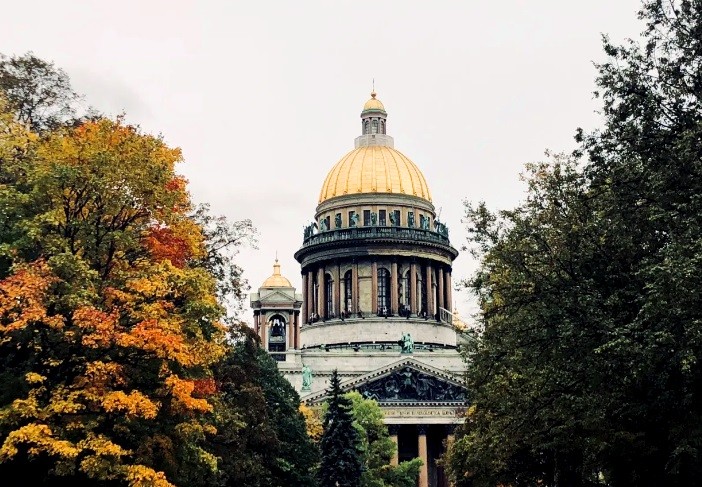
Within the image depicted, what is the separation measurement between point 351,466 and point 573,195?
30.9m

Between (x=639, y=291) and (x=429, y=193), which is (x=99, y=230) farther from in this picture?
(x=429, y=193)

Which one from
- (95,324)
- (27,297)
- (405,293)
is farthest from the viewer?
(405,293)

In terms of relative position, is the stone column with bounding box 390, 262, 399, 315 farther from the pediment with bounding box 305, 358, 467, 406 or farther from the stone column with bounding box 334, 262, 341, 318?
the pediment with bounding box 305, 358, 467, 406

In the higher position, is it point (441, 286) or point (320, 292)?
point (441, 286)

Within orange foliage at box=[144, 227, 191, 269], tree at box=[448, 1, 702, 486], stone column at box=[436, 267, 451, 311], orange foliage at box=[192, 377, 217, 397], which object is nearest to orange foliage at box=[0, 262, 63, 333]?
orange foliage at box=[144, 227, 191, 269]

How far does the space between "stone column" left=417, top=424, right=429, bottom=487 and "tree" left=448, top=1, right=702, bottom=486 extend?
176 feet

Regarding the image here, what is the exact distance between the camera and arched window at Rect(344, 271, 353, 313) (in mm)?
104500

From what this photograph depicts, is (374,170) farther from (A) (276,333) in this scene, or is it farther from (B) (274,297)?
(A) (276,333)

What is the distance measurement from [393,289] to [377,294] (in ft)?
5.20

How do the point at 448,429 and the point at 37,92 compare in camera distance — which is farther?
the point at 448,429

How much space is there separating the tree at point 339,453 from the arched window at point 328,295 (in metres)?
43.7

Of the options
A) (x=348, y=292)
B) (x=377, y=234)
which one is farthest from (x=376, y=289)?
(x=377, y=234)

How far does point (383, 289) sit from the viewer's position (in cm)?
10544

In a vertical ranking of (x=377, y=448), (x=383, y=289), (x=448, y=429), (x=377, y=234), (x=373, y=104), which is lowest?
(x=377, y=448)
